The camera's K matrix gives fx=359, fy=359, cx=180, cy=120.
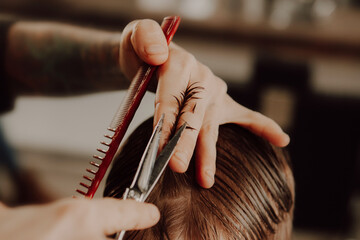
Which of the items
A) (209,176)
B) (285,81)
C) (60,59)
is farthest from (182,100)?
(285,81)

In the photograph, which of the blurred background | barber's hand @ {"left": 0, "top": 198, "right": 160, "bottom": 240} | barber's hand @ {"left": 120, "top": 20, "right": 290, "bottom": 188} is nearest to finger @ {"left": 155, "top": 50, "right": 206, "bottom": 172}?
barber's hand @ {"left": 120, "top": 20, "right": 290, "bottom": 188}

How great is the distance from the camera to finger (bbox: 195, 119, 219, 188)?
51 centimetres

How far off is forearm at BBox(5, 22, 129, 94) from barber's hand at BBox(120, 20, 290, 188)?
0.47ft

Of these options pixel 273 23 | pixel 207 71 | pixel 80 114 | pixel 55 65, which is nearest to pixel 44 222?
pixel 207 71

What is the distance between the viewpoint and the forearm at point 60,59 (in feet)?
2.66

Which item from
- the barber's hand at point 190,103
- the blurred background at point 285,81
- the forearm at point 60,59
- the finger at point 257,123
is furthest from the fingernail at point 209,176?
the blurred background at point 285,81

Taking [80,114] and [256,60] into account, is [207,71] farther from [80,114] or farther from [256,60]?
[256,60]

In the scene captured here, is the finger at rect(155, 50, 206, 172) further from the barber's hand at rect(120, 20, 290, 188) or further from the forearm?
the forearm

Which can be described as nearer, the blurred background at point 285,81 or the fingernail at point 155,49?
the fingernail at point 155,49

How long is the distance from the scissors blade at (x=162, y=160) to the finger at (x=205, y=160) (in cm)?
7

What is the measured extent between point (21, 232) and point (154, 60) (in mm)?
316

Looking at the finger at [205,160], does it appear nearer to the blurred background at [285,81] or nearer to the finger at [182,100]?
the finger at [182,100]

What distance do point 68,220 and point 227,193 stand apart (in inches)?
12.0

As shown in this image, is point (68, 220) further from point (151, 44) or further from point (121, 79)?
point (121, 79)
